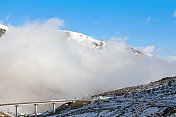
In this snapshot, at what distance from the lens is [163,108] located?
46.4 metres

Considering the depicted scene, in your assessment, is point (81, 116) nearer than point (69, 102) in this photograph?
Yes

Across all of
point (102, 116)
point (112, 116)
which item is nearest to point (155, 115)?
point (112, 116)

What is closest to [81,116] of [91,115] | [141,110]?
[91,115]

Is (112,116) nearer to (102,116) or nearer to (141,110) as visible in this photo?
(102,116)

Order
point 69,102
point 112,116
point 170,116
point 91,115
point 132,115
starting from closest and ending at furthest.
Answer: point 170,116 < point 132,115 < point 112,116 < point 91,115 < point 69,102

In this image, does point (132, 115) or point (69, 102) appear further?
point (69, 102)

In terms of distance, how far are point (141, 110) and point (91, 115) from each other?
1781 centimetres

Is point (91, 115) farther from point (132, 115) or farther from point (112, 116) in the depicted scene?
point (132, 115)

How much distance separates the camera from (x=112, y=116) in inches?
2183

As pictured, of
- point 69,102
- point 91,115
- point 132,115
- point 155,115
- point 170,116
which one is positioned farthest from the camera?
point 69,102

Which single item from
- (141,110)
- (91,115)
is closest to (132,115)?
(141,110)

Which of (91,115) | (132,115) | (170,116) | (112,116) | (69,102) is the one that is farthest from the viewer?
(69,102)

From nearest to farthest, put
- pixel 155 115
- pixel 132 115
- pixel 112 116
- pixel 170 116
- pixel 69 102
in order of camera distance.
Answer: pixel 170 116 < pixel 155 115 < pixel 132 115 < pixel 112 116 < pixel 69 102

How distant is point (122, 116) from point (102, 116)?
7966 millimetres
